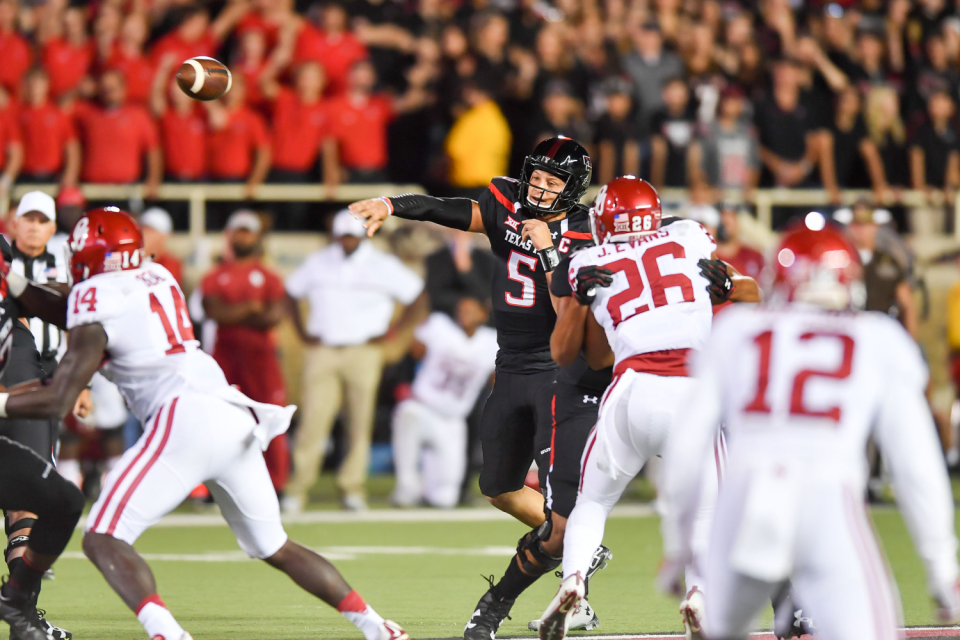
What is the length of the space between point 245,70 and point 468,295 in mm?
3079

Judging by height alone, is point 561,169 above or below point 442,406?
above

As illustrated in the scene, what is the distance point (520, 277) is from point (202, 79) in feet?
6.17

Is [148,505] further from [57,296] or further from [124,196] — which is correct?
[124,196]

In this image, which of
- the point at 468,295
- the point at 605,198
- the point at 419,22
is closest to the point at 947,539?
the point at 605,198

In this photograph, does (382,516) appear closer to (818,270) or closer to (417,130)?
(417,130)

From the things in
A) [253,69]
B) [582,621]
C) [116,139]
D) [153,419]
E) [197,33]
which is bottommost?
[582,621]

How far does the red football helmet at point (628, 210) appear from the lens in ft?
17.9

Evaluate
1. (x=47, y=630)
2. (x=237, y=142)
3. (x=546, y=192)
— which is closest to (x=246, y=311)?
(x=237, y=142)

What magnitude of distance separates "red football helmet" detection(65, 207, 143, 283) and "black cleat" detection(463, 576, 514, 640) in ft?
6.66

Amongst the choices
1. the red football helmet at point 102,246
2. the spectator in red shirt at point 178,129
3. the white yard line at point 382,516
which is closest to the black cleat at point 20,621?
the red football helmet at point 102,246

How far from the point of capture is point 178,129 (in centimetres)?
1233

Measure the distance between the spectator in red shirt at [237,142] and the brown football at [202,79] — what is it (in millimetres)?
5369

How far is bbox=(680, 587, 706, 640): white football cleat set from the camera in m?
5.17

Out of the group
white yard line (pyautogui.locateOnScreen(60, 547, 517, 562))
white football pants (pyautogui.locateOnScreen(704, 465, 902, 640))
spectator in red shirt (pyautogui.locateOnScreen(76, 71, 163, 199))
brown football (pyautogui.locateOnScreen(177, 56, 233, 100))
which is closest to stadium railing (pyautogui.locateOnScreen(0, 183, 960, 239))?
spectator in red shirt (pyautogui.locateOnScreen(76, 71, 163, 199))
